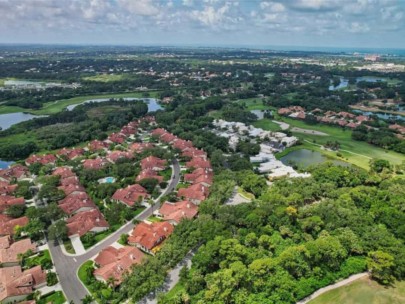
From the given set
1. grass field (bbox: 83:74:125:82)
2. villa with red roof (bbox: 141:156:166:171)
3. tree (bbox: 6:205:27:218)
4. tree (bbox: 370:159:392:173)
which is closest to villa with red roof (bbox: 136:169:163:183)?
villa with red roof (bbox: 141:156:166:171)

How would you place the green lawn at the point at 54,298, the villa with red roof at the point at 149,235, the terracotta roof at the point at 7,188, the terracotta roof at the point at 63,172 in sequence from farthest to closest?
the terracotta roof at the point at 63,172 < the terracotta roof at the point at 7,188 < the villa with red roof at the point at 149,235 < the green lawn at the point at 54,298

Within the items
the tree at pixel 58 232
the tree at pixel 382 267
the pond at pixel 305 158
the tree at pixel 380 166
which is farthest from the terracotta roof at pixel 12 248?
the tree at pixel 380 166

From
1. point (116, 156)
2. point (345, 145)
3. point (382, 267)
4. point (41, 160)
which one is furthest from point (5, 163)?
point (345, 145)

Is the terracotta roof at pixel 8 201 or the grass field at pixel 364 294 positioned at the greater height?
the terracotta roof at pixel 8 201

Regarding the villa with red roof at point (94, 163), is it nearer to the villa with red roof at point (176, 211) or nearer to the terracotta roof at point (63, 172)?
the terracotta roof at point (63, 172)

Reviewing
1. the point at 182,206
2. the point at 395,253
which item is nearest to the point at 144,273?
the point at 182,206

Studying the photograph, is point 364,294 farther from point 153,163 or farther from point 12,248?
point 153,163

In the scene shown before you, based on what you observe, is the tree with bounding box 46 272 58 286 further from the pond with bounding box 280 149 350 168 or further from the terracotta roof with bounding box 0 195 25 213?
the pond with bounding box 280 149 350 168
